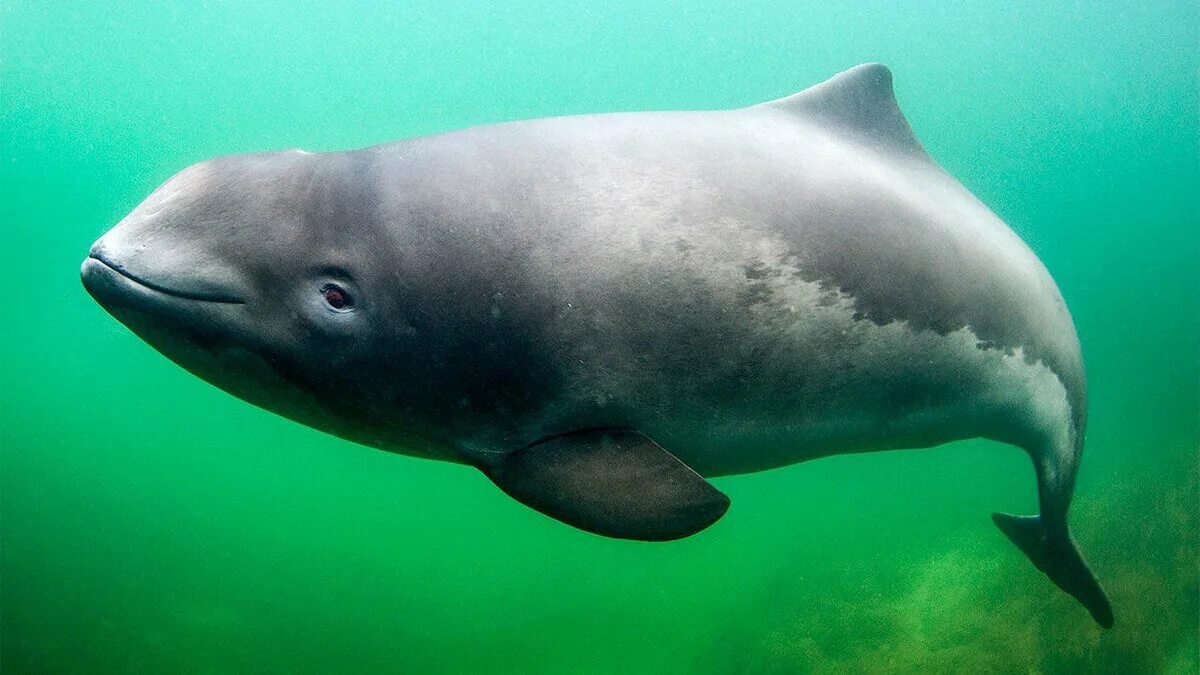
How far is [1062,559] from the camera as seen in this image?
24.3 ft

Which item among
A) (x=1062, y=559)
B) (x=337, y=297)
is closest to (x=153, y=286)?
(x=337, y=297)

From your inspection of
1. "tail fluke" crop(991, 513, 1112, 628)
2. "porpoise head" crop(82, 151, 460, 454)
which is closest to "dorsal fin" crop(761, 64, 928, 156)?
"porpoise head" crop(82, 151, 460, 454)

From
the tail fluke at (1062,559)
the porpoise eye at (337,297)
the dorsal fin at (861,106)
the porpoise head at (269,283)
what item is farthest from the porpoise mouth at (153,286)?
the tail fluke at (1062,559)

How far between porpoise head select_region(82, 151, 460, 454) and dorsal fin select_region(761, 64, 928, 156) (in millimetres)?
2778

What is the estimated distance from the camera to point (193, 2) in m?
56.3

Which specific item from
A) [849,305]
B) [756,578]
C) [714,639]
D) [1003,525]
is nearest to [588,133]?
[849,305]

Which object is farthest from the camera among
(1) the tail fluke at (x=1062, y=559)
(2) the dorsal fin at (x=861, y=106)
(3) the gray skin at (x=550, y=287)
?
(1) the tail fluke at (x=1062, y=559)

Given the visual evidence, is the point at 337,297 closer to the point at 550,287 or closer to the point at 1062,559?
the point at 550,287

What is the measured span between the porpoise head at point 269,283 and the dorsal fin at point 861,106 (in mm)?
2778

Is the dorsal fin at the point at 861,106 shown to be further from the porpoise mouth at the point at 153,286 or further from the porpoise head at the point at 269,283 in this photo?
the porpoise mouth at the point at 153,286

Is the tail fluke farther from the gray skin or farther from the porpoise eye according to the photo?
the porpoise eye

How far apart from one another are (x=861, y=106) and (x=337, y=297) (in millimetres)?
3645

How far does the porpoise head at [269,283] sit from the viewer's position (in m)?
3.16

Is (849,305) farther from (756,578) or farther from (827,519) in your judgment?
(827,519)
